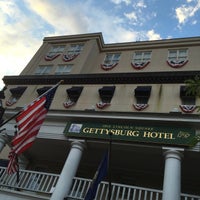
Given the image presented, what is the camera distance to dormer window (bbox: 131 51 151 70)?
70.3 ft

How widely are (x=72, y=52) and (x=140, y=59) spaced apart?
21.4 ft

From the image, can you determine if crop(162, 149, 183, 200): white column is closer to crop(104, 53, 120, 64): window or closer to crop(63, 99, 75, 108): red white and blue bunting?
crop(63, 99, 75, 108): red white and blue bunting

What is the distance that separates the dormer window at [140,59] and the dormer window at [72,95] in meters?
4.99

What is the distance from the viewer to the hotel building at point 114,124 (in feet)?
43.5

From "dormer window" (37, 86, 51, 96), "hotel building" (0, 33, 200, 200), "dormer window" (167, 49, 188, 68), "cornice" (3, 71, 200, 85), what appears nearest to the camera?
"hotel building" (0, 33, 200, 200)

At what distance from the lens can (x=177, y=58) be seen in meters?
21.2

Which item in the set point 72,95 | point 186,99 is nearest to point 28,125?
point 72,95

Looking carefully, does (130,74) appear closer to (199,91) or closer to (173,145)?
(173,145)

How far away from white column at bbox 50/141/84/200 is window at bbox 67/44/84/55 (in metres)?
12.4

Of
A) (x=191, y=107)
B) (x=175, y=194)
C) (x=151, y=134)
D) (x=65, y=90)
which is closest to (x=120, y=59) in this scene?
(x=65, y=90)

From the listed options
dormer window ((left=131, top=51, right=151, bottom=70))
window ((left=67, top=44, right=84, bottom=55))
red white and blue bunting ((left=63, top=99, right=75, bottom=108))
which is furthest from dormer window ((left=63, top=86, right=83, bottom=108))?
window ((left=67, top=44, right=84, bottom=55))

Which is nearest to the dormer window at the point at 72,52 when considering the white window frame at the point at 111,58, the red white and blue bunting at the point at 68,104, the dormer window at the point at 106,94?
the white window frame at the point at 111,58

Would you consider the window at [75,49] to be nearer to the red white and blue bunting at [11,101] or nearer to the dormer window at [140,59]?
the dormer window at [140,59]

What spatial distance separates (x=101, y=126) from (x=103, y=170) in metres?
5.10
